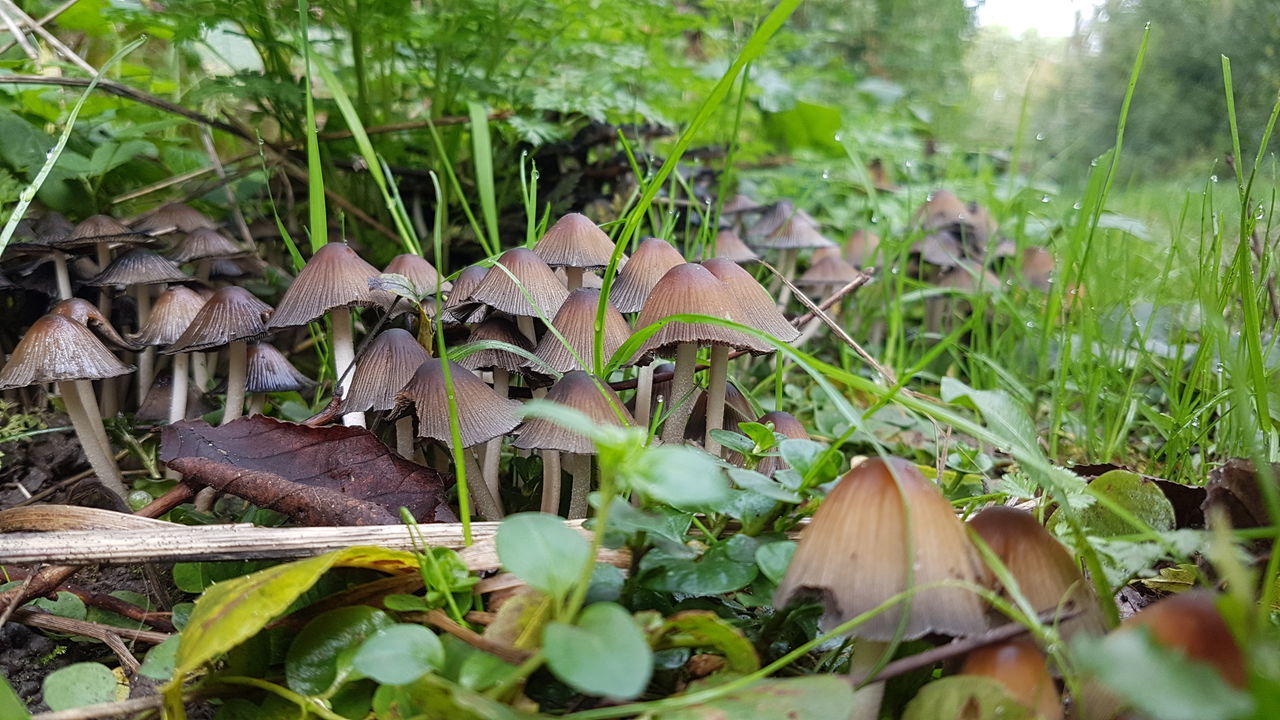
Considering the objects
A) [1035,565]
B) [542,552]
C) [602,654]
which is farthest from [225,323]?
[1035,565]

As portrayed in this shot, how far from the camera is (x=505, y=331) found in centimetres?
150

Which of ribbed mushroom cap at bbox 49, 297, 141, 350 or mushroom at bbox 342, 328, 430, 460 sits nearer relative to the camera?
mushroom at bbox 342, 328, 430, 460

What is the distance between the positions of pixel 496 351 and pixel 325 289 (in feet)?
1.12

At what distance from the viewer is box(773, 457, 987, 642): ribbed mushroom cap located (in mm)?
797

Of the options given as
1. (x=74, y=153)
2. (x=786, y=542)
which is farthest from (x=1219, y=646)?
(x=74, y=153)

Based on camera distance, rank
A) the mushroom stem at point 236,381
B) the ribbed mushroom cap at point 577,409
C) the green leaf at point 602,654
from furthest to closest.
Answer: the mushroom stem at point 236,381, the ribbed mushroom cap at point 577,409, the green leaf at point 602,654

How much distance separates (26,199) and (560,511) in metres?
1.12

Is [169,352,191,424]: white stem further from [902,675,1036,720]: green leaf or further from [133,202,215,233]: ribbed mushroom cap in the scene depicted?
[902,675,1036,720]: green leaf

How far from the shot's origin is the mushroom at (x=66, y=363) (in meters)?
1.45

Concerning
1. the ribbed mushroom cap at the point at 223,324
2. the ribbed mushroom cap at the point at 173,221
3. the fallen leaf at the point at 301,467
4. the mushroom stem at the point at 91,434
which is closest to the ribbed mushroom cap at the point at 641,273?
the fallen leaf at the point at 301,467

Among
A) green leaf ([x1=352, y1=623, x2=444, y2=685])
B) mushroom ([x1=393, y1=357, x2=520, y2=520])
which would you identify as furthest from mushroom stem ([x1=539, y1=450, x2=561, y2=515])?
green leaf ([x1=352, y1=623, x2=444, y2=685])

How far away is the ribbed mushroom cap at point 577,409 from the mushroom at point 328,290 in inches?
18.0

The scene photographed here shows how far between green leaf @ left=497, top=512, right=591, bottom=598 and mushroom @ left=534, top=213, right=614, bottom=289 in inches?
33.9

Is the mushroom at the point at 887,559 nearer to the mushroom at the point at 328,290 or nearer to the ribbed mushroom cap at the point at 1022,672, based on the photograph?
the ribbed mushroom cap at the point at 1022,672
